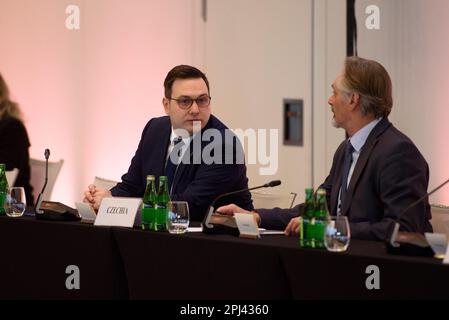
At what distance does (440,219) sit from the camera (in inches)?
→ 135

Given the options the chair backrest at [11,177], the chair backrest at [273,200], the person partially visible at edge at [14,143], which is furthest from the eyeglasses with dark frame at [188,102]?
the person partially visible at edge at [14,143]

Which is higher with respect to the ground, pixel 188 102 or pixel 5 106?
pixel 188 102

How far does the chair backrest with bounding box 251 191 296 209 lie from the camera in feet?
13.6

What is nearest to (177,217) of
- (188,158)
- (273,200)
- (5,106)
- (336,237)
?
(336,237)

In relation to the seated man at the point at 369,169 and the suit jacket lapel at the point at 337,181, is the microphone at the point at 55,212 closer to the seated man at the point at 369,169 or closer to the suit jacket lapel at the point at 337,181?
the seated man at the point at 369,169

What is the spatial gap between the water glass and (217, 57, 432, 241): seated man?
0.27 metres

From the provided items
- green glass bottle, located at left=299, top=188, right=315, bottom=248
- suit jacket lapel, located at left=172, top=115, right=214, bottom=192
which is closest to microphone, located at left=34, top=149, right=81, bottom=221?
suit jacket lapel, located at left=172, top=115, right=214, bottom=192

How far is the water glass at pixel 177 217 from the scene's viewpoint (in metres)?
3.07

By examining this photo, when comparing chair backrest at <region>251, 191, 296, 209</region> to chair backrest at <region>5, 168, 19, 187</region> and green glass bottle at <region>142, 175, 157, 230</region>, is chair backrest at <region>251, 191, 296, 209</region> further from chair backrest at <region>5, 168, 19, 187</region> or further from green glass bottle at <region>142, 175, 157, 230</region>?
chair backrest at <region>5, 168, 19, 187</region>

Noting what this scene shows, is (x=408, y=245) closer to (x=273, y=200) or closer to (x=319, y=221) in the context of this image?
(x=319, y=221)

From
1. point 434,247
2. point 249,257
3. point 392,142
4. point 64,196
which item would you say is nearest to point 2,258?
point 249,257

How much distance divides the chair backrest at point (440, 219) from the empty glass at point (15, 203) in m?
1.58

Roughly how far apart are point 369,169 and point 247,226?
58 centimetres
